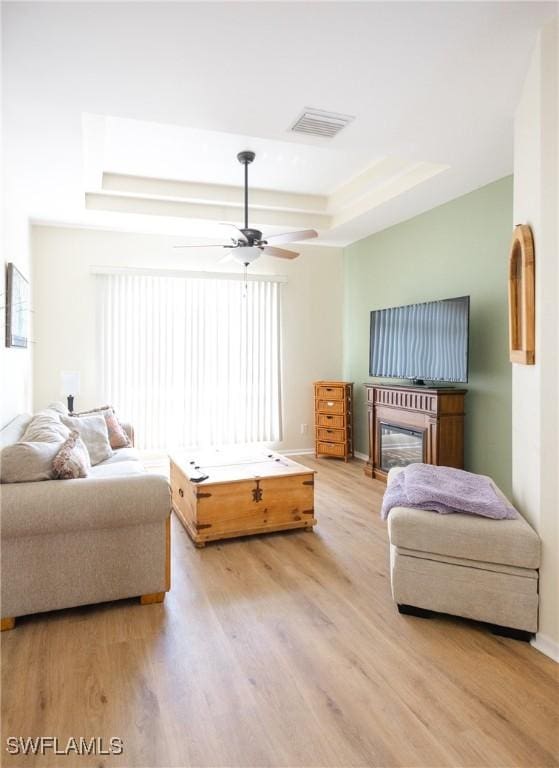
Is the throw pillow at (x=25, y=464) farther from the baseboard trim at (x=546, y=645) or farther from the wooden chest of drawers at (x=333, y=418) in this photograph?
the wooden chest of drawers at (x=333, y=418)

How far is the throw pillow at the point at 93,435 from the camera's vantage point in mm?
3803

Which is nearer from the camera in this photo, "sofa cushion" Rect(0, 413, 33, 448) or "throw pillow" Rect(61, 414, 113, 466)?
"sofa cushion" Rect(0, 413, 33, 448)

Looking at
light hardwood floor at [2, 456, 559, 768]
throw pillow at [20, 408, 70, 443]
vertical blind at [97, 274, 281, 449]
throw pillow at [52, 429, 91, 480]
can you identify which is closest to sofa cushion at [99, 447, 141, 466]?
throw pillow at [20, 408, 70, 443]

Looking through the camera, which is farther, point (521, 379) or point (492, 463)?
point (492, 463)

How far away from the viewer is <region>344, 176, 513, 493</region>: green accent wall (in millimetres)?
3885

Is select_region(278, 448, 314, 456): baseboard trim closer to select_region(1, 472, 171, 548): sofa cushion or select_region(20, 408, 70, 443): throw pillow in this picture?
Answer: select_region(20, 408, 70, 443): throw pillow

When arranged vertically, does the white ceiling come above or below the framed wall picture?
above

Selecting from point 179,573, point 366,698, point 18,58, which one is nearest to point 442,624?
point 366,698

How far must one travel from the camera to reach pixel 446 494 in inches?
94.2

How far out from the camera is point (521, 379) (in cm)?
249

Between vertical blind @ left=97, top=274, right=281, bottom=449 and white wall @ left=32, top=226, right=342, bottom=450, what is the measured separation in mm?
171

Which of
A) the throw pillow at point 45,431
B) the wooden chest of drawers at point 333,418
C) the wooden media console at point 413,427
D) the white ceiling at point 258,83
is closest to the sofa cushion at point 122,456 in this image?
the throw pillow at point 45,431

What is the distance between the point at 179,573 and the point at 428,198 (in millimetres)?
3720

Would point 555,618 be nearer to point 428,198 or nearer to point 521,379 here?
point 521,379
